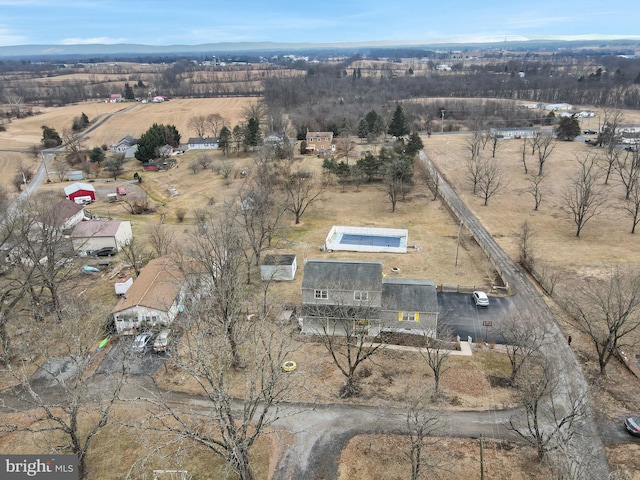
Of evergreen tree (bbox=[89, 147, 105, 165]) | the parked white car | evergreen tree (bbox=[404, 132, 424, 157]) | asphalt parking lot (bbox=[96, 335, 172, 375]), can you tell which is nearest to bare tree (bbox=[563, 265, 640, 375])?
the parked white car

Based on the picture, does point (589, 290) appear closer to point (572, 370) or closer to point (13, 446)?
point (572, 370)

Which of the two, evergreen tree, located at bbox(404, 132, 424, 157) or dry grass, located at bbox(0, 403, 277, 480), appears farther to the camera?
evergreen tree, located at bbox(404, 132, 424, 157)

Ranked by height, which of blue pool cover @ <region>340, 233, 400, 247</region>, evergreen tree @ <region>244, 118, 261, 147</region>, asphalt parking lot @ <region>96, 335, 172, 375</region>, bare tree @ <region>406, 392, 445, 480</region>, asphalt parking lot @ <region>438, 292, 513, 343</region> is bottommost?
blue pool cover @ <region>340, 233, 400, 247</region>

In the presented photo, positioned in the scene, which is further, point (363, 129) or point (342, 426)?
point (363, 129)

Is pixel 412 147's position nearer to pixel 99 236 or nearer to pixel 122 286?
pixel 99 236

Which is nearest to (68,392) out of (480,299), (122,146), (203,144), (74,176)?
(480,299)

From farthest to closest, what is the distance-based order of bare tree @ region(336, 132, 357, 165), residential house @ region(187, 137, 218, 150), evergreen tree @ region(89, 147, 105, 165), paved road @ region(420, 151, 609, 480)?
1. residential house @ region(187, 137, 218, 150)
2. evergreen tree @ region(89, 147, 105, 165)
3. bare tree @ region(336, 132, 357, 165)
4. paved road @ region(420, 151, 609, 480)

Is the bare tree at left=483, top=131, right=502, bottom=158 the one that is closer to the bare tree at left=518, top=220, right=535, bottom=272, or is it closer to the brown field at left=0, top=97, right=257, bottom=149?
the bare tree at left=518, top=220, right=535, bottom=272
